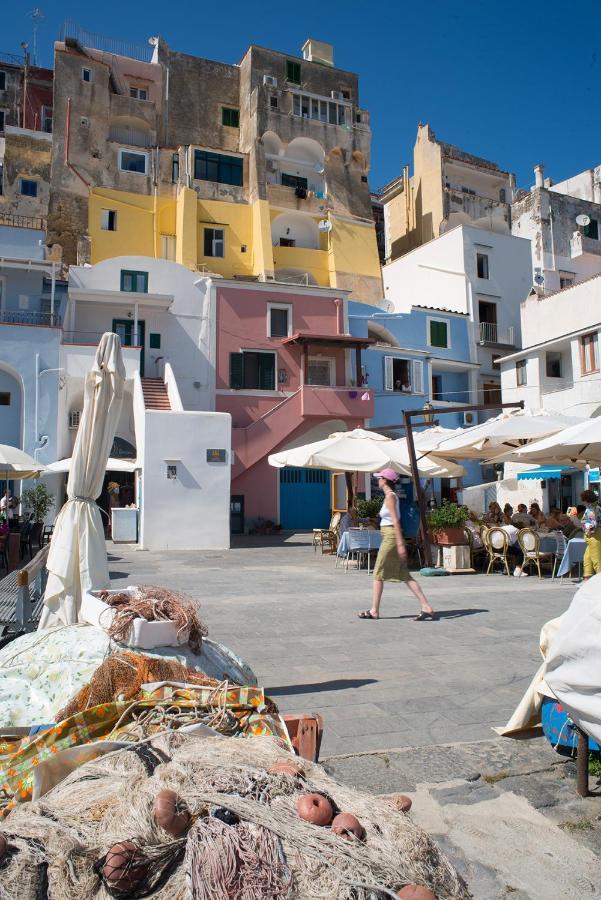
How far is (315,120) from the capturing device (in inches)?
1481

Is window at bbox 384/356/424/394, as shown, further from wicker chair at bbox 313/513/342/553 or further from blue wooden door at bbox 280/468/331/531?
wicker chair at bbox 313/513/342/553

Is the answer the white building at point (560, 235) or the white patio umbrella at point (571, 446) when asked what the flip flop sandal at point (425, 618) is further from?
the white building at point (560, 235)

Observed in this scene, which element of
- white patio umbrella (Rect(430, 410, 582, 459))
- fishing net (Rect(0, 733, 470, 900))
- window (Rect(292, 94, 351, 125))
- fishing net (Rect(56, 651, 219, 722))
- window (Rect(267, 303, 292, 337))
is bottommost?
fishing net (Rect(0, 733, 470, 900))

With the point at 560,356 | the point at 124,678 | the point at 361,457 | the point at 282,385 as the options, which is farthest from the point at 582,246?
the point at 124,678

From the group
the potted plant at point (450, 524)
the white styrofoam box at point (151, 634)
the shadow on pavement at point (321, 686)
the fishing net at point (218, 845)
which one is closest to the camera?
the fishing net at point (218, 845)

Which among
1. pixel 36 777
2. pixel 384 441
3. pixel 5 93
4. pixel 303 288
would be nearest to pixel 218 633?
pixel 36 777

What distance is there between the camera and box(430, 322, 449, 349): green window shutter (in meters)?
32.9

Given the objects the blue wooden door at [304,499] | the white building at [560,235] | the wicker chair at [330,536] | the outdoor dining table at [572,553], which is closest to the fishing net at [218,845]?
the outdoor dining table at [572,553]

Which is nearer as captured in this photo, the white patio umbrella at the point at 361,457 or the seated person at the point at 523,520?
the white patio umbrella at the point at 361,457

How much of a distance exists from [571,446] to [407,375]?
19.7m

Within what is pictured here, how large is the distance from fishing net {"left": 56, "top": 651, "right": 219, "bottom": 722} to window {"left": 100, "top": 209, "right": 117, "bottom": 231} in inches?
1268

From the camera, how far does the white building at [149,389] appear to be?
19.8m

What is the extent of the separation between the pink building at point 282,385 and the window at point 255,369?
0.04 meters

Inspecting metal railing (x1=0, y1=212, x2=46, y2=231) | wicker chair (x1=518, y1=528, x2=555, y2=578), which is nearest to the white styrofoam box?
wicker chair (x1=518, y1=528, x2=555, y2=578)
